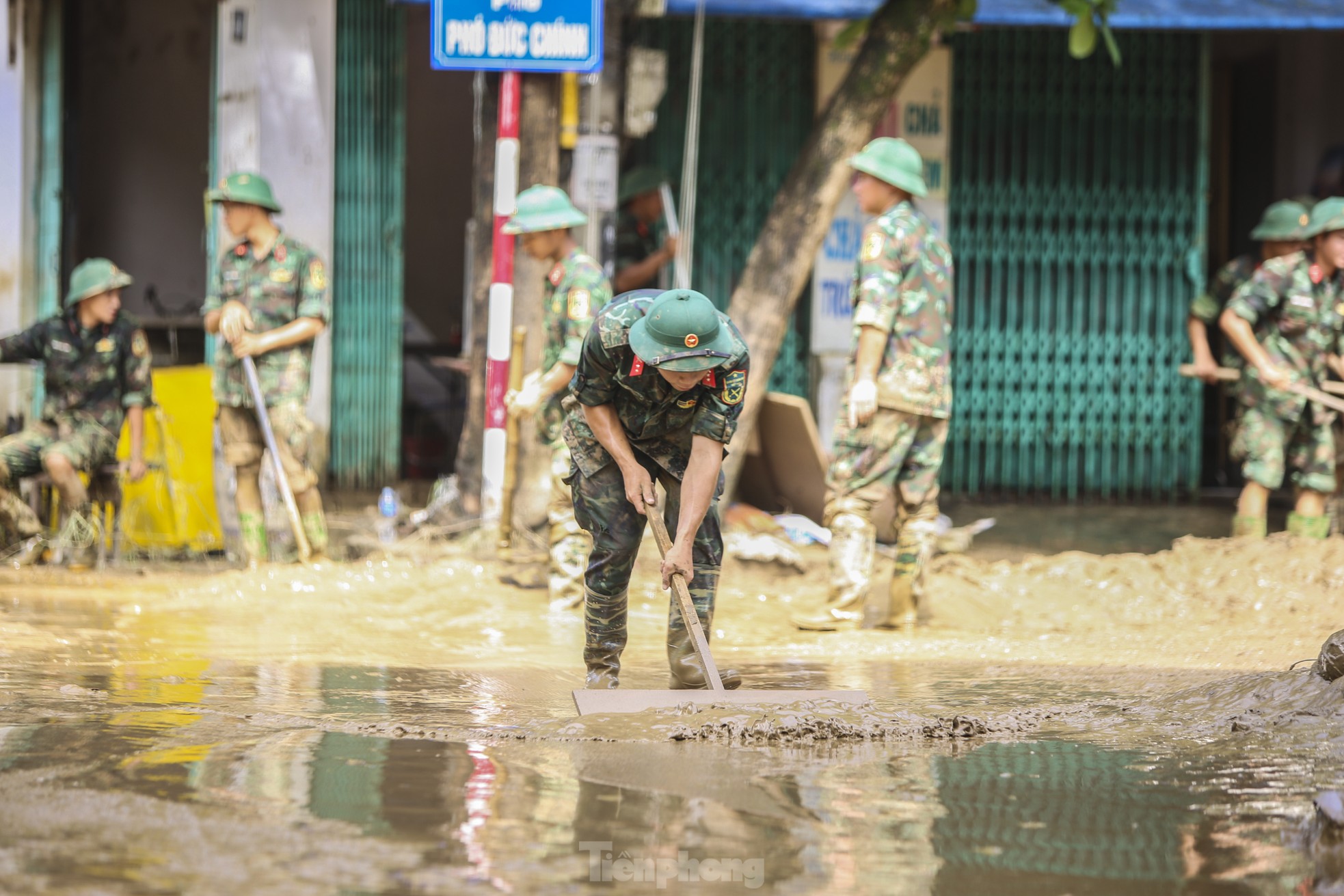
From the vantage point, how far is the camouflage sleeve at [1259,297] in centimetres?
746

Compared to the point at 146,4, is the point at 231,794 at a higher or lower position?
lower

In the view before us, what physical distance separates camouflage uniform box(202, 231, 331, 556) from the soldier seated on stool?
561 millimetres

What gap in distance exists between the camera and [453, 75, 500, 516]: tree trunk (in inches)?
300

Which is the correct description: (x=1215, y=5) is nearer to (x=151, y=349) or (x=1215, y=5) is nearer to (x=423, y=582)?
(x=423, y=582)

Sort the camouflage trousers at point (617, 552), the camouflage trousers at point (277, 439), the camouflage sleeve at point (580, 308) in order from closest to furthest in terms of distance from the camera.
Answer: the camouflage trousers at point (617, 552), the camouflage sleeve at point (580, 308), the camouflage trousers at point (277, 439)

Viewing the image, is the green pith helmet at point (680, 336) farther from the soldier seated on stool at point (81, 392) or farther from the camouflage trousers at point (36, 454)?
the camouflage trousers at point (36, 454)

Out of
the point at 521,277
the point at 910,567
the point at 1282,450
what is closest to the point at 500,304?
the point at 521,277

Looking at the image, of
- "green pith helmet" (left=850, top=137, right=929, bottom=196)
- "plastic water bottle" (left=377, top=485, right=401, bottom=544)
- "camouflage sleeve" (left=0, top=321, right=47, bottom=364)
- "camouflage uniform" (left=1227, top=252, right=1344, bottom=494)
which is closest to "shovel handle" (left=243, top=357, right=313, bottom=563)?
"plastic water bottle" (left=377, top=485, right=401, bottom=544)

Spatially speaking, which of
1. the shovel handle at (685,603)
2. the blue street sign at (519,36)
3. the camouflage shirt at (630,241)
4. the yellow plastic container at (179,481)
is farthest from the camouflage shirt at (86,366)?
the shovel handle at (685,603)

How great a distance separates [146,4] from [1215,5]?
7.91 m

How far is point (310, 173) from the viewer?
30.5ft

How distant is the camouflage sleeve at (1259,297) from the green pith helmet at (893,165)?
2.28 meters

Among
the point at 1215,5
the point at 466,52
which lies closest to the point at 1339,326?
the point at 1215,5

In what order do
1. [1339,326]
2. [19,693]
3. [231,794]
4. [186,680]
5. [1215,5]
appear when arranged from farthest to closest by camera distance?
[1215,5], [1339,326], [186,680], [19,693], [231,794]
